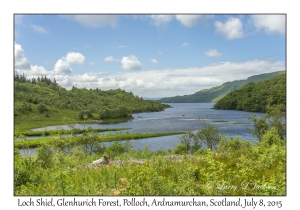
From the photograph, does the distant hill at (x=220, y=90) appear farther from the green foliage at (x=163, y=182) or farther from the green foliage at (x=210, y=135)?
the green foliage at (x=163, y=182)

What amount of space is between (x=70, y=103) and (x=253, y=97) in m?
9.18

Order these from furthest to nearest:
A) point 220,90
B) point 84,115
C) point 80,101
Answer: point 84,115 < point 80,101 < point 220,90

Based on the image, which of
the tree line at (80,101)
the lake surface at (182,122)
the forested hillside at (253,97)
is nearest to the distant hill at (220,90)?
the forested hillside at (253,97)

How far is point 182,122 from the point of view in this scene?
14.1 meters

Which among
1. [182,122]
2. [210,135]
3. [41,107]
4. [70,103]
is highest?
[70,103]

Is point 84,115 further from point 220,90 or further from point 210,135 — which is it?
point 210,135

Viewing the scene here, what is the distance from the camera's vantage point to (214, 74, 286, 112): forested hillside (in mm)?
10719

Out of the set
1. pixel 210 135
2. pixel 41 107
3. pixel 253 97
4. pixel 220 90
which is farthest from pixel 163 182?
pixel 210 135

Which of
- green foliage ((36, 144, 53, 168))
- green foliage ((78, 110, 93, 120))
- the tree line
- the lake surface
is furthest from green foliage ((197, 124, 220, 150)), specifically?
green foliage ((36, 144, 53, 168))

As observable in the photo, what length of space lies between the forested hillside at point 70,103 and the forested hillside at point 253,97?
3.28m

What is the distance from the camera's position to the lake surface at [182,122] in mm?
13648

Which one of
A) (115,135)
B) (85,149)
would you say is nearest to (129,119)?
(115,135)
